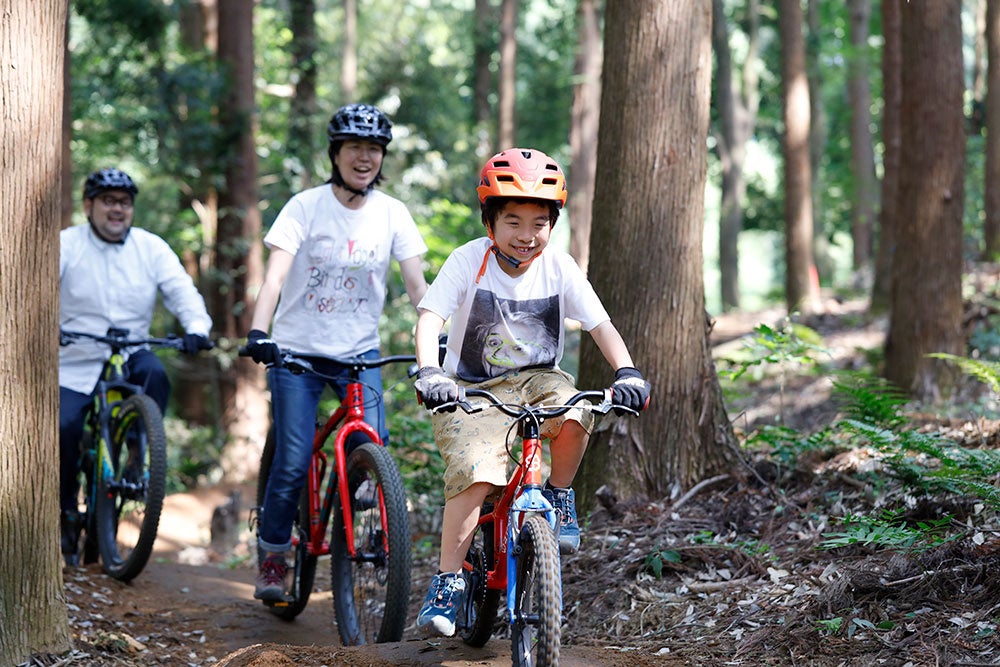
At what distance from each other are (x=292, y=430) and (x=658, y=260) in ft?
8.05

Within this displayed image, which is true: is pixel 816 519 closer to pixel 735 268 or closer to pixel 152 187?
pixel 152 187

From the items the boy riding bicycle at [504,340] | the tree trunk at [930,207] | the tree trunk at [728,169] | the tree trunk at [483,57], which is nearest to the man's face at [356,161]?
the boy riding bicycle at [504,340]

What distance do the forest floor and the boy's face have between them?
71.7 inches

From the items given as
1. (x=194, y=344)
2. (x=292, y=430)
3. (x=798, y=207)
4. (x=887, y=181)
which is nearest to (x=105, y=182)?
(x=194, y=344)

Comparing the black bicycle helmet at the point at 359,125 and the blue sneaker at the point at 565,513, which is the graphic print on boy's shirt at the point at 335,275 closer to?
the black bicycle helmet at the point at 359,125

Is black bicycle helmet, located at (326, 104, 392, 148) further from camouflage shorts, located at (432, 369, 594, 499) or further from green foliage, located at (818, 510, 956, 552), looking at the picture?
green foliage, located at (818, 510, 956, 552)

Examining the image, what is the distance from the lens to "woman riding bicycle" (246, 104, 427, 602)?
19.4ft

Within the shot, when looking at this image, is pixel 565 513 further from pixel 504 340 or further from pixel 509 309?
pixel 509 309

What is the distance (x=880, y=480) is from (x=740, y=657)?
Answer: 188 centimetres

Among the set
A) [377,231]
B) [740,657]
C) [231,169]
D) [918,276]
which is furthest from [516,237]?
[231,169]

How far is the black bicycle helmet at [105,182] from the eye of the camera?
7.32 m

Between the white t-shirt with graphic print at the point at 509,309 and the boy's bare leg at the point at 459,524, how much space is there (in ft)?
Result: 1.92

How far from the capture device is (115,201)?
746 centimetres

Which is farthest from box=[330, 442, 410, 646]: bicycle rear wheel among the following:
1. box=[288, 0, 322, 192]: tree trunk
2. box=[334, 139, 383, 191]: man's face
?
box=[288, 0, 322, 192]: tree trunk
